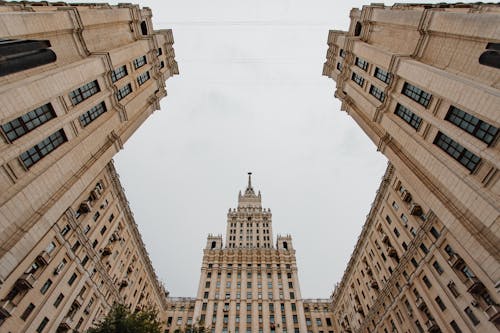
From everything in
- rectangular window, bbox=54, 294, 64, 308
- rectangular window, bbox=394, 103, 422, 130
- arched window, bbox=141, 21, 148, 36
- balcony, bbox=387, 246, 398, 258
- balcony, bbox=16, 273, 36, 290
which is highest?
arched window, bbox=141, 21, 148, 36

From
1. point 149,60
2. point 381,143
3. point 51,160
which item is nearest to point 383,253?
point 381,143

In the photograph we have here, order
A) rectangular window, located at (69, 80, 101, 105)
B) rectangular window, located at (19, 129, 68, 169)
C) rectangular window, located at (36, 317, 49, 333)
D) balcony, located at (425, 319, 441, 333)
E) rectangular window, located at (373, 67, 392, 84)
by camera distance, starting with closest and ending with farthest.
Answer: rectangular window, located at (19, 129, 68, 169) → rectangular window, located at (36, 317, 49, 333) → rectangular window, located at (69, 80, 101, 105) → balcony, located at (425, 319, 441, 333) → rectangular window, located at (373, 67, 392, 84)

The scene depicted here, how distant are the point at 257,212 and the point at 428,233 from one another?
74.5 meters

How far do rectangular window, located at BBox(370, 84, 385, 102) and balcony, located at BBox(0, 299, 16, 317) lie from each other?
4072 cm

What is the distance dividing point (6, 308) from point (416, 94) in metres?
40.0

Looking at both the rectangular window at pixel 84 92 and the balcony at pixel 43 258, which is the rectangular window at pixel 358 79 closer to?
the rectangular window at pixel 84 92

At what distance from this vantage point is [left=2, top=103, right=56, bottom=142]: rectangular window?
1989 cm

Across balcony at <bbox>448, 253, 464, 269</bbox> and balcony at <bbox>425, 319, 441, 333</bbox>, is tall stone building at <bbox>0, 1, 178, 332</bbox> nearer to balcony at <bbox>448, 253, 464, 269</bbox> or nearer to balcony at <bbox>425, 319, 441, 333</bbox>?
balcony at <bbox>448, 253, 464, 269</bbox>

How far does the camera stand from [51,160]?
23125mm

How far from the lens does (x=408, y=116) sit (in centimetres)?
2750

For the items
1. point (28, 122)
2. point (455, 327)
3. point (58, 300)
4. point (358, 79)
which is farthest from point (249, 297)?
point (28, 122)

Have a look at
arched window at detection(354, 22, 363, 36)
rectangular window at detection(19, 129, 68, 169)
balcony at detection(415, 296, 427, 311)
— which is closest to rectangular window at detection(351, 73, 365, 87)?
arched window at detection(354, 22, 363, 36)

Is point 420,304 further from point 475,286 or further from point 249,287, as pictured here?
point 249,287

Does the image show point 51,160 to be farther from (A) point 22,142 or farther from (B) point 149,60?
(B) point 149,60
